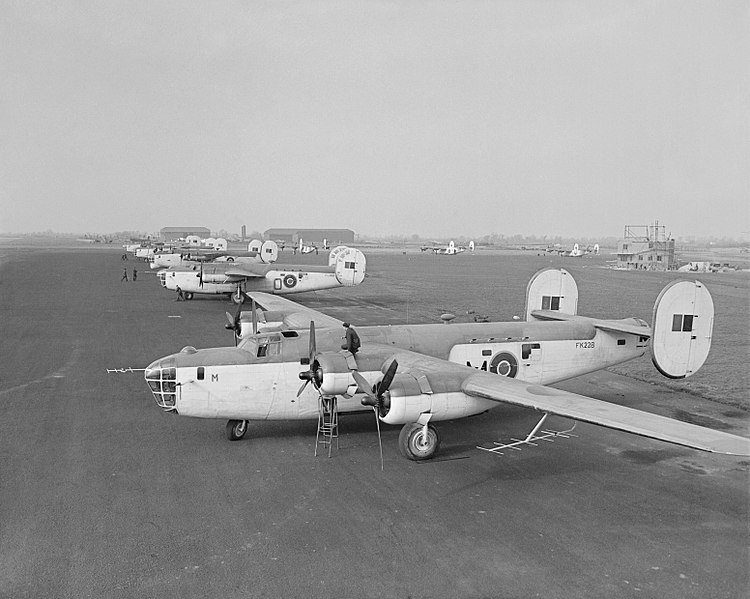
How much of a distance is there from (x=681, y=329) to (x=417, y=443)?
9.46 metres

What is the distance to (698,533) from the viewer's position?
10.8 metres

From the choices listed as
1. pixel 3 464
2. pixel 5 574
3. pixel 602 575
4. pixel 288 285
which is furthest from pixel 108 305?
pixel 602 575

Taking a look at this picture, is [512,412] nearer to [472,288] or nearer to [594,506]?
[594,506]

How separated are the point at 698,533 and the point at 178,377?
37.5ft

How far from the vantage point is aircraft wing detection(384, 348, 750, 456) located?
392 inches

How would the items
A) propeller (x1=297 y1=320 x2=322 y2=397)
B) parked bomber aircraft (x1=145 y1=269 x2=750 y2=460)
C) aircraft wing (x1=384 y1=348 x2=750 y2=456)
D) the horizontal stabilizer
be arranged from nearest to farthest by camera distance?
aircraft wing (x1=384 y1=348 x2=750 y2=456)
parked bomber aircraft (x1=145 y1=269 x2=750 y2=460)
propeller (x1=297 y1=320 x2=322 y2=397)
the horizontal stabilizer

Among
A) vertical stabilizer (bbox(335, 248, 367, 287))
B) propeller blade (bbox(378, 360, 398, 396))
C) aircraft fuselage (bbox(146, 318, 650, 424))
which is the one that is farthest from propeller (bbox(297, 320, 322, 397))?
vertical stabilizer (bbox(335, 248, 367, 287))

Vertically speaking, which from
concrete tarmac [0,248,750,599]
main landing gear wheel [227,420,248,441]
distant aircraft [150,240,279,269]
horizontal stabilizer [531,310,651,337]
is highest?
distant aircraft [150,240,279,269]

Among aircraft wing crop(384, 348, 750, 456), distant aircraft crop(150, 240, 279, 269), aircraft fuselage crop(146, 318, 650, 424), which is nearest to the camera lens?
aircraft wing crop(384, 348, 750, 456)

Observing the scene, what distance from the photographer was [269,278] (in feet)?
149

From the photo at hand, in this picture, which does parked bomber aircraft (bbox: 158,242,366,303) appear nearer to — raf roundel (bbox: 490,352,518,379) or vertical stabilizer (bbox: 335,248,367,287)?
vertical stabilizer (bbox: 335,248,367,287)

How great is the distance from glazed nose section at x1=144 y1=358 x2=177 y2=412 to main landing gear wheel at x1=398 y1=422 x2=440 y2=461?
221 inches

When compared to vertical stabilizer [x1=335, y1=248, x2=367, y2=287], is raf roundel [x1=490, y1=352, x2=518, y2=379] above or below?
below

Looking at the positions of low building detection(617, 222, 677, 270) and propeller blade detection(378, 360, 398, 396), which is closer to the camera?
propeller blade detection(378, 360, 398, 396)
